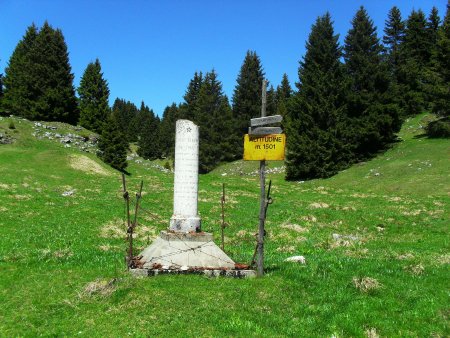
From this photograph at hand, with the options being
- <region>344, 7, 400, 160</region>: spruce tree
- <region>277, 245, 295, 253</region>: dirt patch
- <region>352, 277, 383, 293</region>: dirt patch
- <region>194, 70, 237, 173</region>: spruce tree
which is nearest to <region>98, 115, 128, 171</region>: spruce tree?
<region>194, 70, 237, 173</region>: spruce tree

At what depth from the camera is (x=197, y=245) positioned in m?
12.4

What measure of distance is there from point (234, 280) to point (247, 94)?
82416 millimetres

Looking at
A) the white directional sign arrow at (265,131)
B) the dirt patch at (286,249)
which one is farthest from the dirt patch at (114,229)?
the white directional sign arrow at (265,131)

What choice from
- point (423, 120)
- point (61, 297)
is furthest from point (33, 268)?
point (423, 120)

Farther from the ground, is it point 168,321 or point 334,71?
point 334,71

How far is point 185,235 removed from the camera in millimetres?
12406

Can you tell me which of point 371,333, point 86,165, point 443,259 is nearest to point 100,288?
point 371,333

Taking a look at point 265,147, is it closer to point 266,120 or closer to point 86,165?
point 266,120

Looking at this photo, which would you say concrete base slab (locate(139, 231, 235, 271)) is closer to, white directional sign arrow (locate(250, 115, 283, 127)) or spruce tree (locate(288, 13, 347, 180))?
white directional sign arrow (locate(250, 115, 283, 127))

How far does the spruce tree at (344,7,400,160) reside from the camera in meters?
61.9

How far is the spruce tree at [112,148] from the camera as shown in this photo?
59719mm

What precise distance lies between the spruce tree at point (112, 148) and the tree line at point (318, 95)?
0.14 meters

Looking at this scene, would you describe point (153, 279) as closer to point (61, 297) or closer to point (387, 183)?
point (61, 297)

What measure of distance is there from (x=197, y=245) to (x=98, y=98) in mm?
75487
